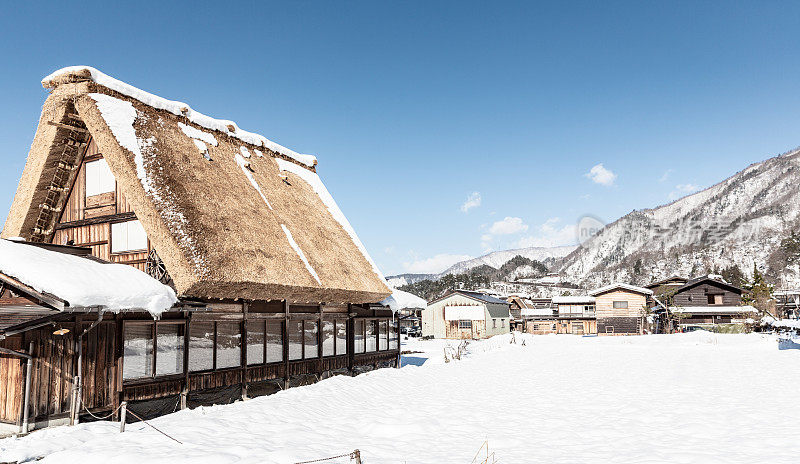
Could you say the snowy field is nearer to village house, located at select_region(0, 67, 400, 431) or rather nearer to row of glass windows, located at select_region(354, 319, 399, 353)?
village house, located at select_region(0, 67, 400, 431)

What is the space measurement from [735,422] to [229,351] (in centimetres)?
1214

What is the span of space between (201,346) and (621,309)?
5054 cm

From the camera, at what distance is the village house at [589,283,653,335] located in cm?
5388

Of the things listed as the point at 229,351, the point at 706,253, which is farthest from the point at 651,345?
the point at 706,253

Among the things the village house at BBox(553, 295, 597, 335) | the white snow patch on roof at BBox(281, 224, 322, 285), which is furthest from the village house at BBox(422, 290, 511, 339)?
the white snow patch on roof at BBox(281, 224, 322, 285)

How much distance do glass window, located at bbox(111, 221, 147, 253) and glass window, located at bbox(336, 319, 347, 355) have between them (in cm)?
742

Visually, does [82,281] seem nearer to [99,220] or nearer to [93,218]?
[99,220]

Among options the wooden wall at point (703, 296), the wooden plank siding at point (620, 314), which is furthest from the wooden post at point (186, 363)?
the wooden wall at point (703, 296)

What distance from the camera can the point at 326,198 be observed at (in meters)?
22.0

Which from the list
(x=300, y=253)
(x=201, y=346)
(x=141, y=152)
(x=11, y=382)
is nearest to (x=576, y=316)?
(x=300, y=253)

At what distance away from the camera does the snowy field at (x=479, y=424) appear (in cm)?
857

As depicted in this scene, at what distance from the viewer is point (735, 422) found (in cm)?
1145

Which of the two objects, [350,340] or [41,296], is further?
[350,340]

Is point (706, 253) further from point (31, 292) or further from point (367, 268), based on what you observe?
point (31, 292)
